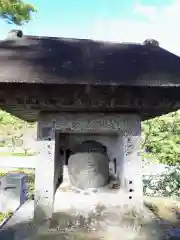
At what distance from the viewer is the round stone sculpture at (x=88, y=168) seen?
114 inches

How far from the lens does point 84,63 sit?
2.41 meters

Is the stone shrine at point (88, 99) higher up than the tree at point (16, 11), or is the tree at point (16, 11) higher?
the tree at point (16, 11)

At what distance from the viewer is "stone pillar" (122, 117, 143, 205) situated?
2.68 meters

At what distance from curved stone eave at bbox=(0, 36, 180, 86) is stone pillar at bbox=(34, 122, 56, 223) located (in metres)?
0.76

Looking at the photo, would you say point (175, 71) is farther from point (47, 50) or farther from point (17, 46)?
point (17, 46)

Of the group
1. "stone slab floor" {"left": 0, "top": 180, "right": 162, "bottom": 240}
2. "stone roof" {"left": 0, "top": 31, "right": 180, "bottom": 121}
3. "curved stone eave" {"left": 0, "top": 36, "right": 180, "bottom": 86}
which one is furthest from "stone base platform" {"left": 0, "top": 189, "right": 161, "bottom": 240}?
"curved stone eave" {"left": 0, "top": 36, "right": 180, "bottom": 86}

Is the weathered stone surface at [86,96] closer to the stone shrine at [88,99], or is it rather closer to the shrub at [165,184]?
the stone shrine at [88,99]

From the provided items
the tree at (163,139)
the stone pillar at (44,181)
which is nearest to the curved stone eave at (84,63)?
the stone pillar at (44,181)

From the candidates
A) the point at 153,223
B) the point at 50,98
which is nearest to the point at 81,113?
the point at 50,98

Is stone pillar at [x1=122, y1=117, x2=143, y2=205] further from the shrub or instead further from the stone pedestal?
the shrub

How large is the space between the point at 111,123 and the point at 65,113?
0.49 metres

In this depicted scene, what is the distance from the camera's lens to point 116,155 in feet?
9.99

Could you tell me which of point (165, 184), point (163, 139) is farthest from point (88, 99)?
point (165, 184)

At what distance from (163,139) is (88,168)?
164 inches
